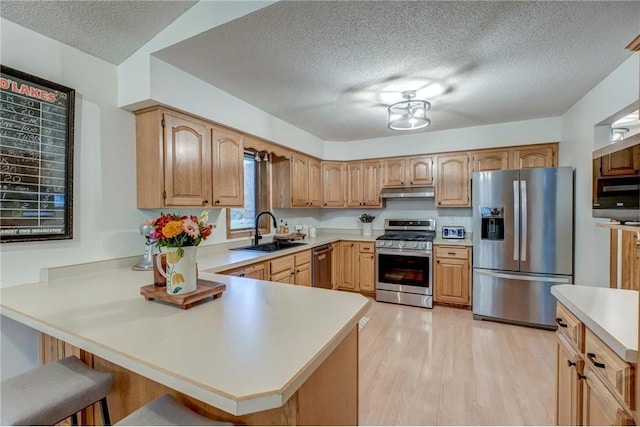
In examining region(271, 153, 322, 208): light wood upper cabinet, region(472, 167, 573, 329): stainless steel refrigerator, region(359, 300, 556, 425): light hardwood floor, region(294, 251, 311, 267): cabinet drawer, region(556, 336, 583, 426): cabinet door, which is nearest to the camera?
Result: region(556, 336, 583, 426): cabinet door

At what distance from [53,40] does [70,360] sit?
192 cm

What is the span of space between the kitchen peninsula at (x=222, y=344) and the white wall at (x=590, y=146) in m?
2.53

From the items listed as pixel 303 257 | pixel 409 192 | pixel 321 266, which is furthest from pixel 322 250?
pixel 409 192

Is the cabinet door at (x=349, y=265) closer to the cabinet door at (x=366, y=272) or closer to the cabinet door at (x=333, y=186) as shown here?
the cabinet door at (x=366, y=272)

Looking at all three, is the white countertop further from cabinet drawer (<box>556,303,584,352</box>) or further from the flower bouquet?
the flower bouquet

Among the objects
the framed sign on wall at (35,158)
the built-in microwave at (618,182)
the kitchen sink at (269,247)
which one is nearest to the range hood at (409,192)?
the kitchen sink at (269,247)

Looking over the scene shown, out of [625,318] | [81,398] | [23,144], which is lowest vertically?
[81,398]

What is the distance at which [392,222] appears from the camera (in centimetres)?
445

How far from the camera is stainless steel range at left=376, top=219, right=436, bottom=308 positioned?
11.9ft

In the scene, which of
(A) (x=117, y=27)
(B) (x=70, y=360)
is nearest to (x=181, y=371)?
(B) (x=70, y=360)

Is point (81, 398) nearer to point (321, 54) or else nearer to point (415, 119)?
point (321, 54)

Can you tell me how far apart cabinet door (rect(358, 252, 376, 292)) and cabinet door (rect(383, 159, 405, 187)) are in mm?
1142

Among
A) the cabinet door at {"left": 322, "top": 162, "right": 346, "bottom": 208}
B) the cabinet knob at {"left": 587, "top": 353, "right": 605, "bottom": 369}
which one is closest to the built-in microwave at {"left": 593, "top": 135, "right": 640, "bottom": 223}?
the cabinet knob at {"left": 587, "top": 353, "right": 605, "bottom": 369}

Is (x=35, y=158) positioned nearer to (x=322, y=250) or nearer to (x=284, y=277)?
(x=284, y=277)
